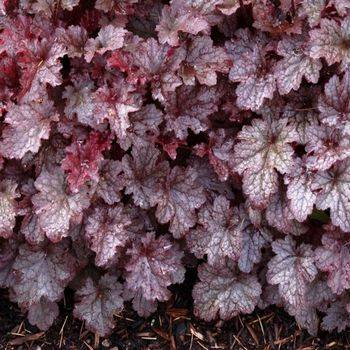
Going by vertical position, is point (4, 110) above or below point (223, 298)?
above

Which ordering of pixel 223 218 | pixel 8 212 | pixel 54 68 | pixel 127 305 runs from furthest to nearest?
pixel 127 305 → pixel 223 218 → pixel 8 212 → pixel 54 68

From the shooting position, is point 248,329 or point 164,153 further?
point 248,329

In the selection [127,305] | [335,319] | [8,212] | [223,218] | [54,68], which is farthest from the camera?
[127,305]

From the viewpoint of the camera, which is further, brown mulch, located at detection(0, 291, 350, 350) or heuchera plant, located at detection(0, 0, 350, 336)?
brown mulch, located at detection(0, 291, 350, 350)

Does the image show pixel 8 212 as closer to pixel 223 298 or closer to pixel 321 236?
pixel 223 298

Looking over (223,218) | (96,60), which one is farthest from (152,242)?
(96,60)
